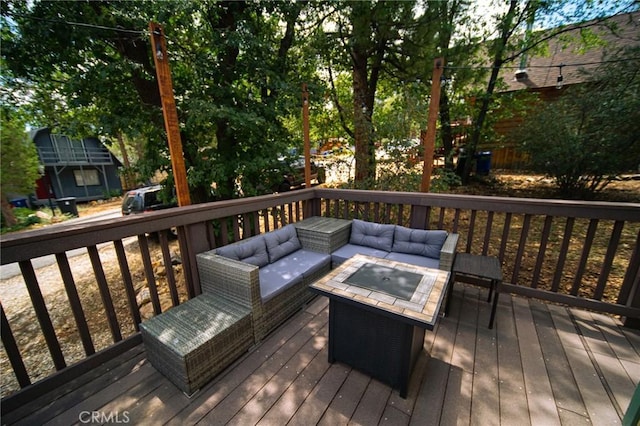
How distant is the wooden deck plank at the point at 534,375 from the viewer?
146 centimetres

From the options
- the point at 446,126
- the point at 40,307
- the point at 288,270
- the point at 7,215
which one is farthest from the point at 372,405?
the point at 7,215

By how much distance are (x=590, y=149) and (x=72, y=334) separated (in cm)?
1036

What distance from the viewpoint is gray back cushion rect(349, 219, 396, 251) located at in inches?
121

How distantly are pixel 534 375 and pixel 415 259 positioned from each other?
1277mm

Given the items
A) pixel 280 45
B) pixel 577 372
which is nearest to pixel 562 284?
pixel 577 372

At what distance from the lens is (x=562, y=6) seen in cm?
560

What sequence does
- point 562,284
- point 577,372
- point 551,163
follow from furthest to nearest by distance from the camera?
point 551,163 < point 562,284 < point 577,372

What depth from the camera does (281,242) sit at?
9.68 ft

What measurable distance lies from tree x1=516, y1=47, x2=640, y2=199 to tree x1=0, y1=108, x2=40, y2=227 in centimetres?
1634

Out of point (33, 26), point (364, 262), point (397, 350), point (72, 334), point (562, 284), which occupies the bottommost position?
point (72, 334)

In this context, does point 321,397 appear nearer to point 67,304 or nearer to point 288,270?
point 288,270

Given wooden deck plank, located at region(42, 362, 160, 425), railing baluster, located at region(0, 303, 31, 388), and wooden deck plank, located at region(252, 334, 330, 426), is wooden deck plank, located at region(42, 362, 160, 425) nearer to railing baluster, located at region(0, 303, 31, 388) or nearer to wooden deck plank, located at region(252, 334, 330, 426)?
railing baluster, located at region(0, 303, 31, 388)

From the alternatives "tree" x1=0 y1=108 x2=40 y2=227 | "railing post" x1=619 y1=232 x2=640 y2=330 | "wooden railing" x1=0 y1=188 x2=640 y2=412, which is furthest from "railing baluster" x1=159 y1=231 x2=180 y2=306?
"tree" x1=0 y1=108 x2=40 y2=227

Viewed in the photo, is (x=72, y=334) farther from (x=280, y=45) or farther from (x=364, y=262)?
(x=280, y=45)
